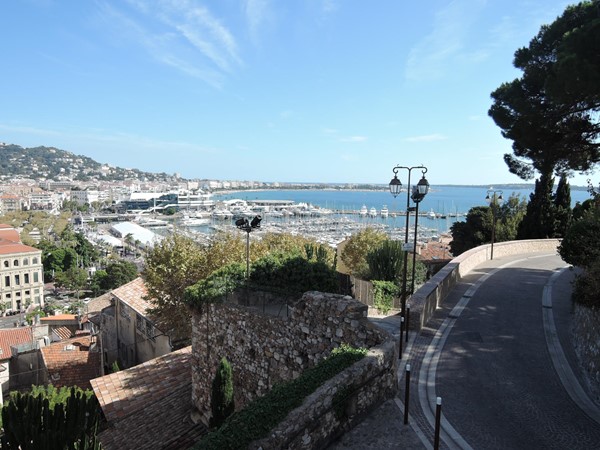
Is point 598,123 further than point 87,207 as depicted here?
No

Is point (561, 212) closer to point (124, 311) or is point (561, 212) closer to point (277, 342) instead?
point (277, 342)

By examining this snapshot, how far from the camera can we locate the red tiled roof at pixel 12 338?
23402 mm

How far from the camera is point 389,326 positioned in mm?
11703

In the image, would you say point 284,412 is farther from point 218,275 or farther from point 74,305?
point 74,305

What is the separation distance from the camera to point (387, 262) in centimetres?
1809

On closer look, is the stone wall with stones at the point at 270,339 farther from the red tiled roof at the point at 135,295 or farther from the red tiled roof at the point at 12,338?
the red tiled roof at the point at 12,338

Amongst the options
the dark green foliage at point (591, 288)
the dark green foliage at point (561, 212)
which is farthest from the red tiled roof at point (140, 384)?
the dark green foliage at point (561, 212)

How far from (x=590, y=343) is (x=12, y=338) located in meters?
29.7

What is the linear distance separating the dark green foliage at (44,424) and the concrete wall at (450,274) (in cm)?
805

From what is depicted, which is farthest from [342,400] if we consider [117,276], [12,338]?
[117,276]

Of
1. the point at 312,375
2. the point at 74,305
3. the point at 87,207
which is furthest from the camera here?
the point at 87,207

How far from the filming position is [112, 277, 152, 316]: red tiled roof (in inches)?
818

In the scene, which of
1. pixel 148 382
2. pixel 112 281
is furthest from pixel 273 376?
pixel 112 281

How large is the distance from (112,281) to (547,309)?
61.4 m
